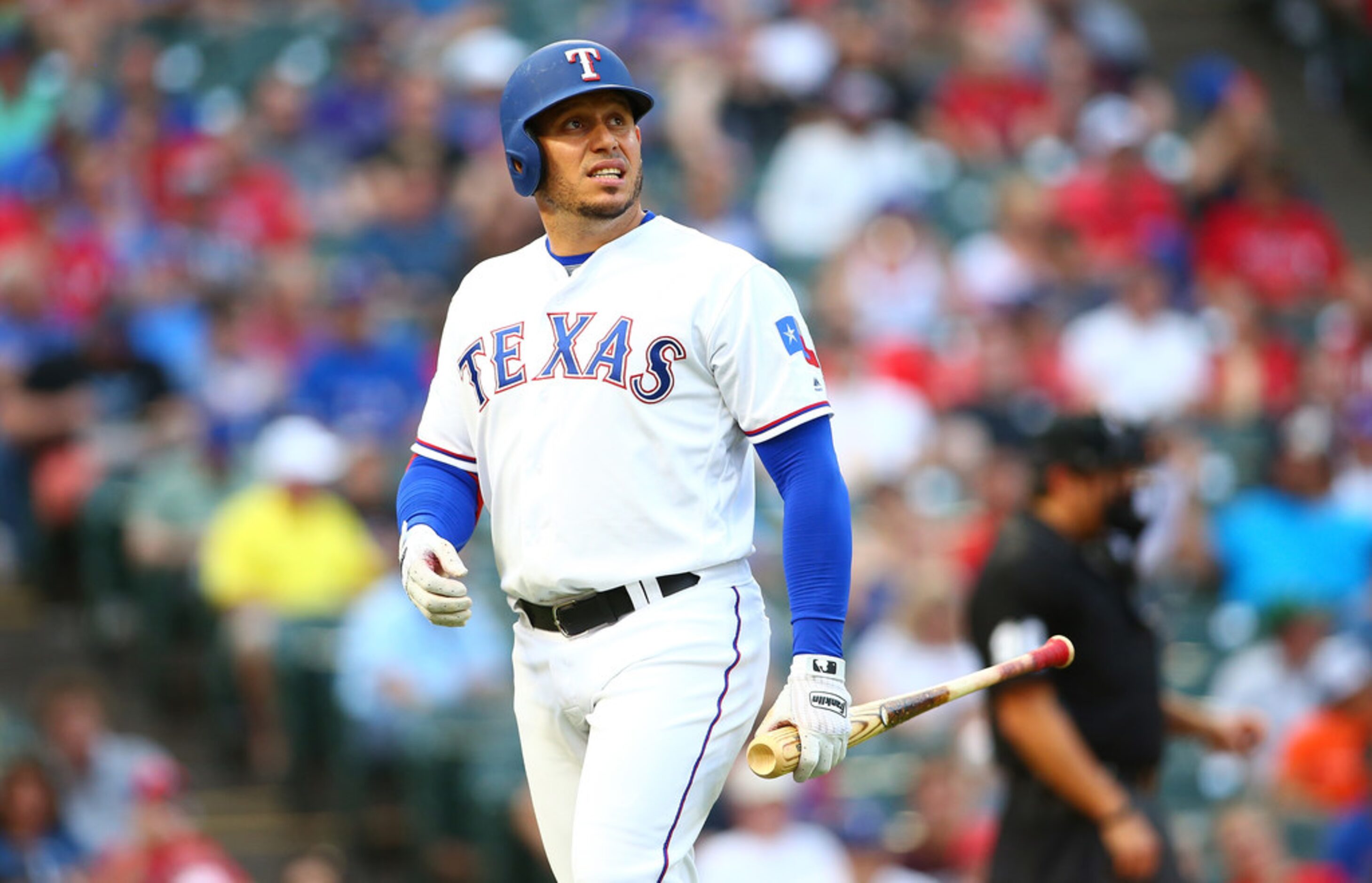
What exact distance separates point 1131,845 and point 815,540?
1896mm

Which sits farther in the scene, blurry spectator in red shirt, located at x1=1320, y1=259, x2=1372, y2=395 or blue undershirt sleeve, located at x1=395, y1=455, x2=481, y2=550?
blurry spectator in red shirt, located at x1=1320, y1=259, x2=1372, y2=395

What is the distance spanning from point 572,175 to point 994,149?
914 centimetres

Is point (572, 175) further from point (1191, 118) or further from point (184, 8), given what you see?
point (1191, 118)

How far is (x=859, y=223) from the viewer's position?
11.5m

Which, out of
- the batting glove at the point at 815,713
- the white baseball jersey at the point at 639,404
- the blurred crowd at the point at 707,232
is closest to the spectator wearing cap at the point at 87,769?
the blurred crowd at the point at 707,232

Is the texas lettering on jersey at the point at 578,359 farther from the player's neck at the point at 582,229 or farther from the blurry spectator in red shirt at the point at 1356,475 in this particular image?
the blurry spectator in red shirt at the point at 1356,475

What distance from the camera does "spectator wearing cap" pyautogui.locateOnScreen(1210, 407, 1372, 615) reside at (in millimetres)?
9648

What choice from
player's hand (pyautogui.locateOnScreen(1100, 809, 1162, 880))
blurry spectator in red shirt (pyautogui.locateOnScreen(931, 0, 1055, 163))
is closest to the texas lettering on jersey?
player's hand (pyautogui.locateOnScreen(1100, 809, 1162, 880))

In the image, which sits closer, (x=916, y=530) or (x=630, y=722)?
(x=630, y=722)

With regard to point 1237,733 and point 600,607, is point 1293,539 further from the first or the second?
point 600,607

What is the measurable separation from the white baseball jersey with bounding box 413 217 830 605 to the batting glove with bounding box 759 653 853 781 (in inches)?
11.9

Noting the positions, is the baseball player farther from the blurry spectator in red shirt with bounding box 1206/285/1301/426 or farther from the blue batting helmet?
the blurry spectator in red shirt with bounding box 1206/285/1301/426

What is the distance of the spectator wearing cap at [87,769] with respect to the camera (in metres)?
7.86

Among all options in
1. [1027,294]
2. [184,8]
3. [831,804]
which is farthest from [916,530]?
[184,8]
